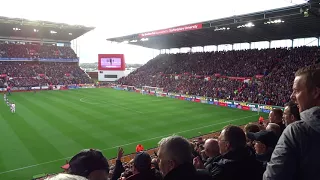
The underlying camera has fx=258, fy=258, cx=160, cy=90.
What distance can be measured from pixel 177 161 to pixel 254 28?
42.8 meters

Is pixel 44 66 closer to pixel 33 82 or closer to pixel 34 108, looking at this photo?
pixel 33 82

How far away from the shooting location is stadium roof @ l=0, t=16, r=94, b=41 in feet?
190

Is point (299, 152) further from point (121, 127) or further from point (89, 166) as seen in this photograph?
point (121, 127)

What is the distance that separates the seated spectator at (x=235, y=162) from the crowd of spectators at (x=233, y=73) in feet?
98.8

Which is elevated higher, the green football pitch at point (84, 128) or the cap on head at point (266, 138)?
the cap on head at point (266, 138)

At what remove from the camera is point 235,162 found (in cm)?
341

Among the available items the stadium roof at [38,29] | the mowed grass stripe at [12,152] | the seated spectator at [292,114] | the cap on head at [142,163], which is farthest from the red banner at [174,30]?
the cap on head at [142,163]

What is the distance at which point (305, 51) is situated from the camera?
40406mm

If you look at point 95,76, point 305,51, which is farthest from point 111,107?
point 95,76

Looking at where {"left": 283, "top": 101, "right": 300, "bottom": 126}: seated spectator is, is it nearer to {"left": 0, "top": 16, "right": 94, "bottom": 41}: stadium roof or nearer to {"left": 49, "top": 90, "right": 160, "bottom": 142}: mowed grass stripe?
{"left": 49, "top": 90, "right": 160, "bottom": 142}: mowed grass stripe

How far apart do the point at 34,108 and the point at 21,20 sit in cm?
3488

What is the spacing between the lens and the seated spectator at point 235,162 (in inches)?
132

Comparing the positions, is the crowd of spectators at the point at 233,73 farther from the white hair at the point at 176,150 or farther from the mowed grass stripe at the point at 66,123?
the white hair at the point at 176,150

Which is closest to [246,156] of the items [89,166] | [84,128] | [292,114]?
[89,166]
